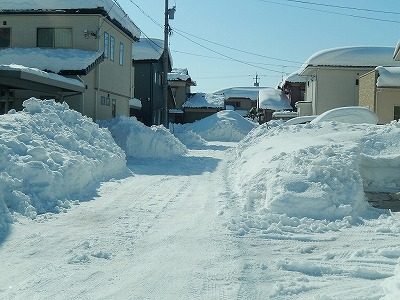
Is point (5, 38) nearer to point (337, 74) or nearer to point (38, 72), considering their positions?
point (38, 72)

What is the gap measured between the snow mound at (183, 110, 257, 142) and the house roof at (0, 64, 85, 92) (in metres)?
21.4

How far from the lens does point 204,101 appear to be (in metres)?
48.1

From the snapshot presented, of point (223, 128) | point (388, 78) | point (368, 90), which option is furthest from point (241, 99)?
point (388, 78)

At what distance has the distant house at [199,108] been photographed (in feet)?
152

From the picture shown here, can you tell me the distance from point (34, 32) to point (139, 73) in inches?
578

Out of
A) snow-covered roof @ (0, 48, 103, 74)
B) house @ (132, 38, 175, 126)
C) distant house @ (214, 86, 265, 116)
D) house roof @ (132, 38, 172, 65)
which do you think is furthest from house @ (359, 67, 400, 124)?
distant house @ (214, 86, 265, 116)

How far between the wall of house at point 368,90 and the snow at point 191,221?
1228cm

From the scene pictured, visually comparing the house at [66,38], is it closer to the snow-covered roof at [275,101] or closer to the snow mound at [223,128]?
the snow mound at [223,128]

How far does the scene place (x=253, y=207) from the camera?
7.54 m

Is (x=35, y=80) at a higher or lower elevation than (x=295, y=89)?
lower

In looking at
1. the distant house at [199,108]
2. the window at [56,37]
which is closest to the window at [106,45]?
the window at [56,37]

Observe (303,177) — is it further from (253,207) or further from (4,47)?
(4,47)

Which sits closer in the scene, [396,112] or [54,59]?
[54,59]

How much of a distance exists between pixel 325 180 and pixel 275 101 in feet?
132
